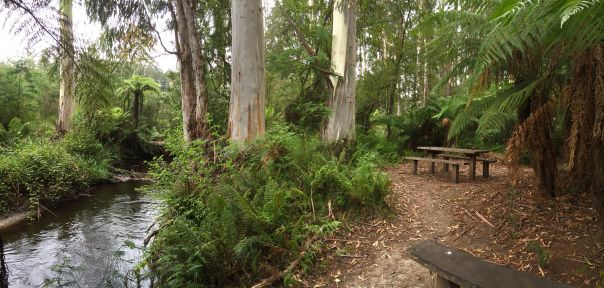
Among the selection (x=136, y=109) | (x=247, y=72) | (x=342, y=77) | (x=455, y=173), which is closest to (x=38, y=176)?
(x=247, y=72)

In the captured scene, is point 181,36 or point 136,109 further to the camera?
point 136,109

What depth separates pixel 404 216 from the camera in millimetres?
4625

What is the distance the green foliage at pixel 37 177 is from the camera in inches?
318

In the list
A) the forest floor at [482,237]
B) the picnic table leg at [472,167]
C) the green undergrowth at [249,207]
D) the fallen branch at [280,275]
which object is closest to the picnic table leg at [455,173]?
the picnic table leg at [472,167]

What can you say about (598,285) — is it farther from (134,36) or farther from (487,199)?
(134,36)

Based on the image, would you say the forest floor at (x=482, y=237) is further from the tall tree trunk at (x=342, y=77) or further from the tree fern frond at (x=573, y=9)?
the tall tree trunk at (x=342, y=77)

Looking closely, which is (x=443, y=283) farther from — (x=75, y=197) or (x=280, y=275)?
(x=75, y=197)

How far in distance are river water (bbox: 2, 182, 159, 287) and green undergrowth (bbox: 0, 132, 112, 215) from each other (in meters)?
0.43

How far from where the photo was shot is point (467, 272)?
246 cm

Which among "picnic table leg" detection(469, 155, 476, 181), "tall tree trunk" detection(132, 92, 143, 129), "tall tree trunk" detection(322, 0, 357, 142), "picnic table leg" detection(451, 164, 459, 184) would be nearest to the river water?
"tall tree trunk" detection(322, 0, 357, 142)

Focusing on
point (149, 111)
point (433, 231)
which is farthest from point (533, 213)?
point (149, 111)

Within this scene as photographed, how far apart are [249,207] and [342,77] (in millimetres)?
Answer: 5022

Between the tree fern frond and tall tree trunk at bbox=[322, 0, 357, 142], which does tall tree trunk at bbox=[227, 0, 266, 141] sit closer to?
tall tree trunk at bbox=[322, 0, 357, 142]

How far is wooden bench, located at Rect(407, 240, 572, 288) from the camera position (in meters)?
→ 2.27
